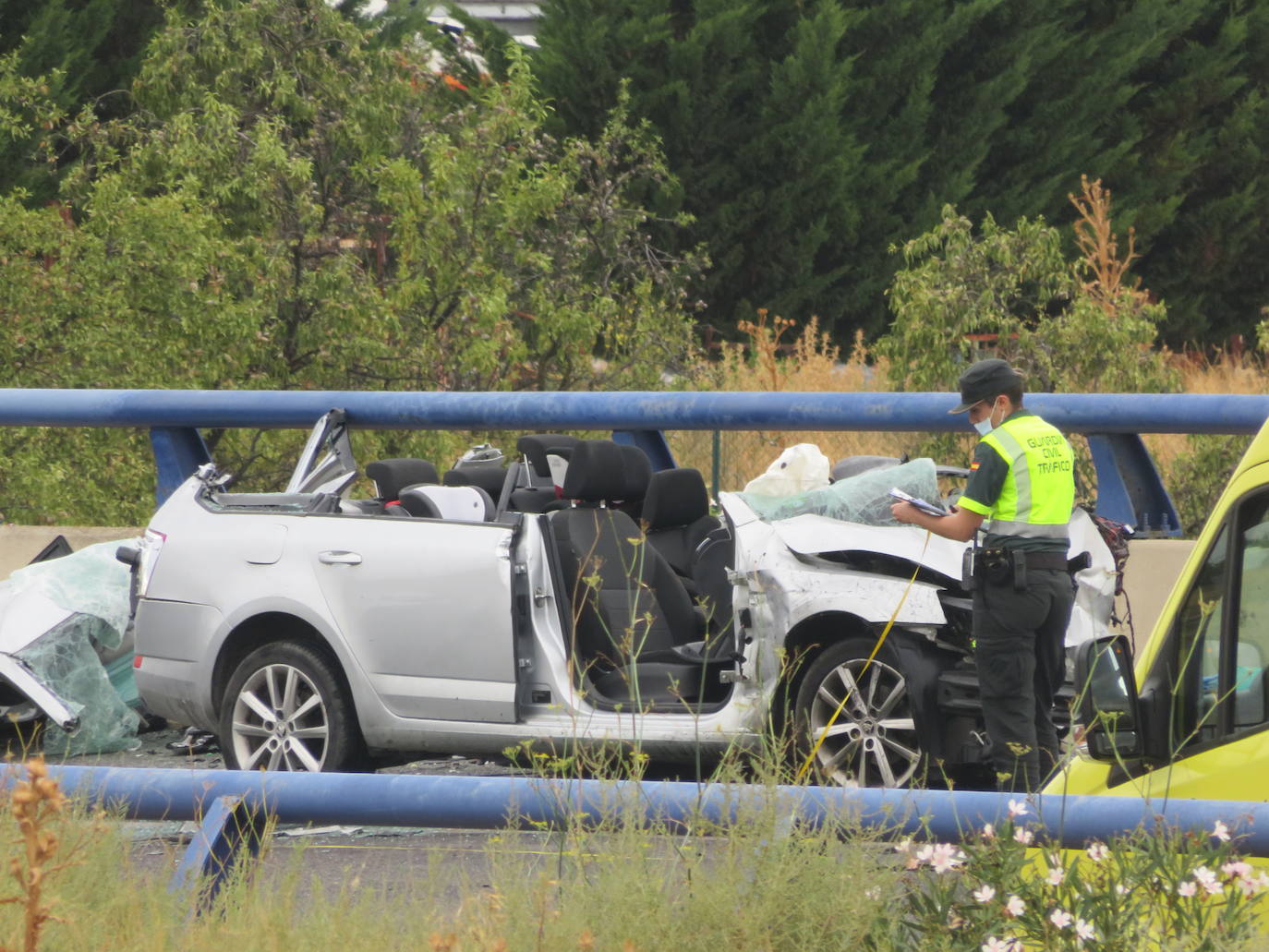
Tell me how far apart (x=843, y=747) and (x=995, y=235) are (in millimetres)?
8838

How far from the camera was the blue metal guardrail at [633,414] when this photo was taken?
747 cm

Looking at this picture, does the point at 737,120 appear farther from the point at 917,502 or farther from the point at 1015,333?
the point at 917,502

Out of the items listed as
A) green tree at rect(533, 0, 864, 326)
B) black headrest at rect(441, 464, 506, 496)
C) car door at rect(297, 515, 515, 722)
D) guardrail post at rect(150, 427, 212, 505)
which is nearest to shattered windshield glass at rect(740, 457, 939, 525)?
car door at rect(297, 515, 515, 722)

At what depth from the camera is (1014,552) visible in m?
7.11

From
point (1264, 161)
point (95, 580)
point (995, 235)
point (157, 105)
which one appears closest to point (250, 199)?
point (157, 105)

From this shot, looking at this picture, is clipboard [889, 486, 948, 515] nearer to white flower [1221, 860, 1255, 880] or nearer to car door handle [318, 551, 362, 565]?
car door handle [318, 551, 362, 565]

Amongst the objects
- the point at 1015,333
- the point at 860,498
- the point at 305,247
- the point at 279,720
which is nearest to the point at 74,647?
the point at 279,720

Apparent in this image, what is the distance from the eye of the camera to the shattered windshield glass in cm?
754

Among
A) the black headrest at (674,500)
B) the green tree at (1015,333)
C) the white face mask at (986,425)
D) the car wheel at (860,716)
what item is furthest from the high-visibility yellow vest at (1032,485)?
the green tree at (1015,333)

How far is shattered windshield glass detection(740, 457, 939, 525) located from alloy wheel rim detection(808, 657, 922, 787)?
2.22 feet

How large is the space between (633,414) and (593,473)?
1.16 feet

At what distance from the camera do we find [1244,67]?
112 feet

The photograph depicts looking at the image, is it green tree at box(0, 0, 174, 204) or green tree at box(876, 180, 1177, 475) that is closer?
green tree at box(876, 180, 1177, 475)

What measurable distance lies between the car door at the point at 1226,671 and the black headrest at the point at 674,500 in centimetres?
478
